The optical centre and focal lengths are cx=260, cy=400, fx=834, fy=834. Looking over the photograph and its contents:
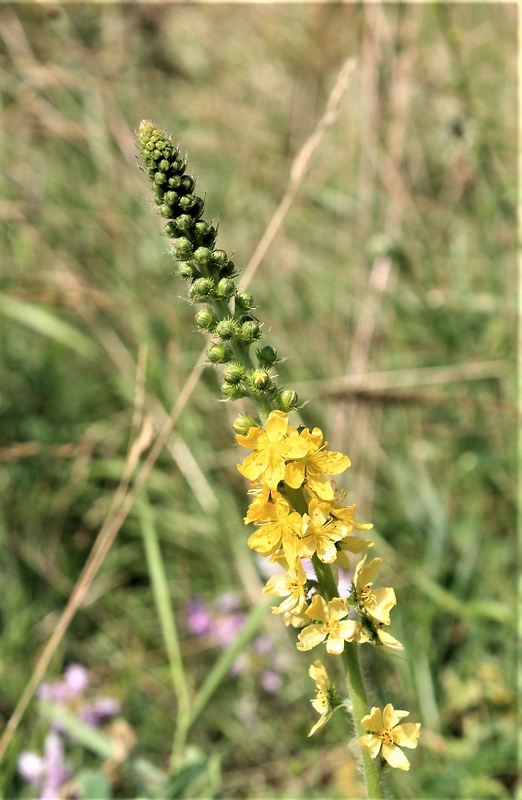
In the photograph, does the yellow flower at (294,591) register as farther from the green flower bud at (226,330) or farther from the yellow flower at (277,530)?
the green flower bud at (226,330)

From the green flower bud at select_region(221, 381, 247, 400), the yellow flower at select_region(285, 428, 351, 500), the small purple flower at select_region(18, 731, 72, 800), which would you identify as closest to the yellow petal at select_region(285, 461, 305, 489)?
the yellow flower at select_region(285, 428, 351, 500)

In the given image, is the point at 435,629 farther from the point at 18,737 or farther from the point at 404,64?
the point at 404,64

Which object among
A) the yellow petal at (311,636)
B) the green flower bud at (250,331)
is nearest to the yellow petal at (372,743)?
the yellow petal at (311,636)

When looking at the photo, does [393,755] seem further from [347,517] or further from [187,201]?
[187,201]

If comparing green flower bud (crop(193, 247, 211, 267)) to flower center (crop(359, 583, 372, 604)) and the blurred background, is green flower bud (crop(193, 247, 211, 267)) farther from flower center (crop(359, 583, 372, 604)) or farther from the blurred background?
the blurred background

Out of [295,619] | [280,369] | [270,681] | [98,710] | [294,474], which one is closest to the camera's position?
[294,474]

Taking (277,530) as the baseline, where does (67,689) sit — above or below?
below

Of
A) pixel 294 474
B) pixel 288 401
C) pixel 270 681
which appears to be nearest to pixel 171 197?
pixel 288 401
